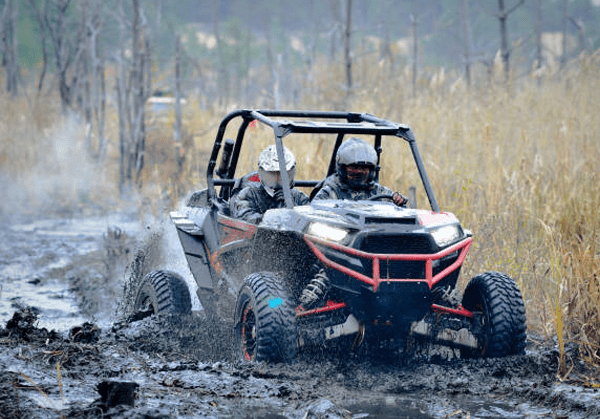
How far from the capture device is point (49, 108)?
63.4 feet

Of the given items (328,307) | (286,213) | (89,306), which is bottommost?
(89,306)

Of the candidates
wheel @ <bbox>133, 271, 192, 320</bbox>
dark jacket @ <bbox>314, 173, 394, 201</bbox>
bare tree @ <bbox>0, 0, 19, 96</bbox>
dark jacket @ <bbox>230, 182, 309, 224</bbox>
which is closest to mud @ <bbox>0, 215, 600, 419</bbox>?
wheel @ <bbox>133, 271, 192, 320</bbox>

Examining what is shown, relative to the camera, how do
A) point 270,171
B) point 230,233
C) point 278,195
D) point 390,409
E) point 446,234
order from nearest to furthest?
1. point 390,409
2. point 446,234
3. point 230,233
4. point 270,171
5. point 278,195

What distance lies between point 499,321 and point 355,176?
58.9 inches

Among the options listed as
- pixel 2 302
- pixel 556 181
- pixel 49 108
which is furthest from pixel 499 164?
pixel 49 108

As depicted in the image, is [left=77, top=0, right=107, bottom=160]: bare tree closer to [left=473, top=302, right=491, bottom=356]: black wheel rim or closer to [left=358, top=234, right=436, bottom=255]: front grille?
[left=473, top=302, right=491, bottom=356]: black wheel rim

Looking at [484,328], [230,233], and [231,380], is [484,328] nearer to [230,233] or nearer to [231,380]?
[231,380]

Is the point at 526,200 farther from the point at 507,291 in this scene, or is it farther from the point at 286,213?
the point at 286,213

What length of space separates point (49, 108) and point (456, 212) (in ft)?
43.3

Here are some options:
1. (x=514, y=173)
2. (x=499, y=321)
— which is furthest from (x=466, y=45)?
(x=499, y=321)

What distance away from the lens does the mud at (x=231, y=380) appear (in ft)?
14.3

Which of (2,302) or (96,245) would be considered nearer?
(2,302)

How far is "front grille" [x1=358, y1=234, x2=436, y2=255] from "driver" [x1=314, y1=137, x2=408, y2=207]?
94 centimetres

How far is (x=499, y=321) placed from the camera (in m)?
5.36
